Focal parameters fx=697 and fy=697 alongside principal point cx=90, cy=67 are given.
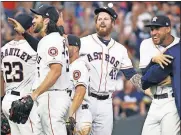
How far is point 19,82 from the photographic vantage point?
8977 millimetres

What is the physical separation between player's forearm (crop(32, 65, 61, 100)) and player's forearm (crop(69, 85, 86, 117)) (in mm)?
569

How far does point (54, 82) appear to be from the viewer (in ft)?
25.2

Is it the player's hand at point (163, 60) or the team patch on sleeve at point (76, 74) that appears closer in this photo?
the player's hand at point (163, 60)

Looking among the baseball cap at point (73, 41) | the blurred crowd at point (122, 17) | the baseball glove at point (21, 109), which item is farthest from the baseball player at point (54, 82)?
the blurred crowd at point (122, 17)

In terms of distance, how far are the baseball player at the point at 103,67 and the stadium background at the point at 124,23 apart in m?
4.04

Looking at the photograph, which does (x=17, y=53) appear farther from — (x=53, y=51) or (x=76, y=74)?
(x=53, y=51)

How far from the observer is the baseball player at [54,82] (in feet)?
25.6

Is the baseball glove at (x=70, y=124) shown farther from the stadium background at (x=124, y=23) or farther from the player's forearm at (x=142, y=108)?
the player's forearm at (x=142, y=108)

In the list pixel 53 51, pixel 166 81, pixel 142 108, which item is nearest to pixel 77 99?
pixel 53 51

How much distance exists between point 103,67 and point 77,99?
946 mm

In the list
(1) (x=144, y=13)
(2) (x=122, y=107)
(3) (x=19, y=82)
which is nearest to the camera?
(3) (x=19, y=82)

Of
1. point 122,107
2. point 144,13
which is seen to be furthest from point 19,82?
point 144,13

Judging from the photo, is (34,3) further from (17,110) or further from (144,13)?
(17,110)

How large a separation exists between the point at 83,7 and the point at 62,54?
7.95 m
